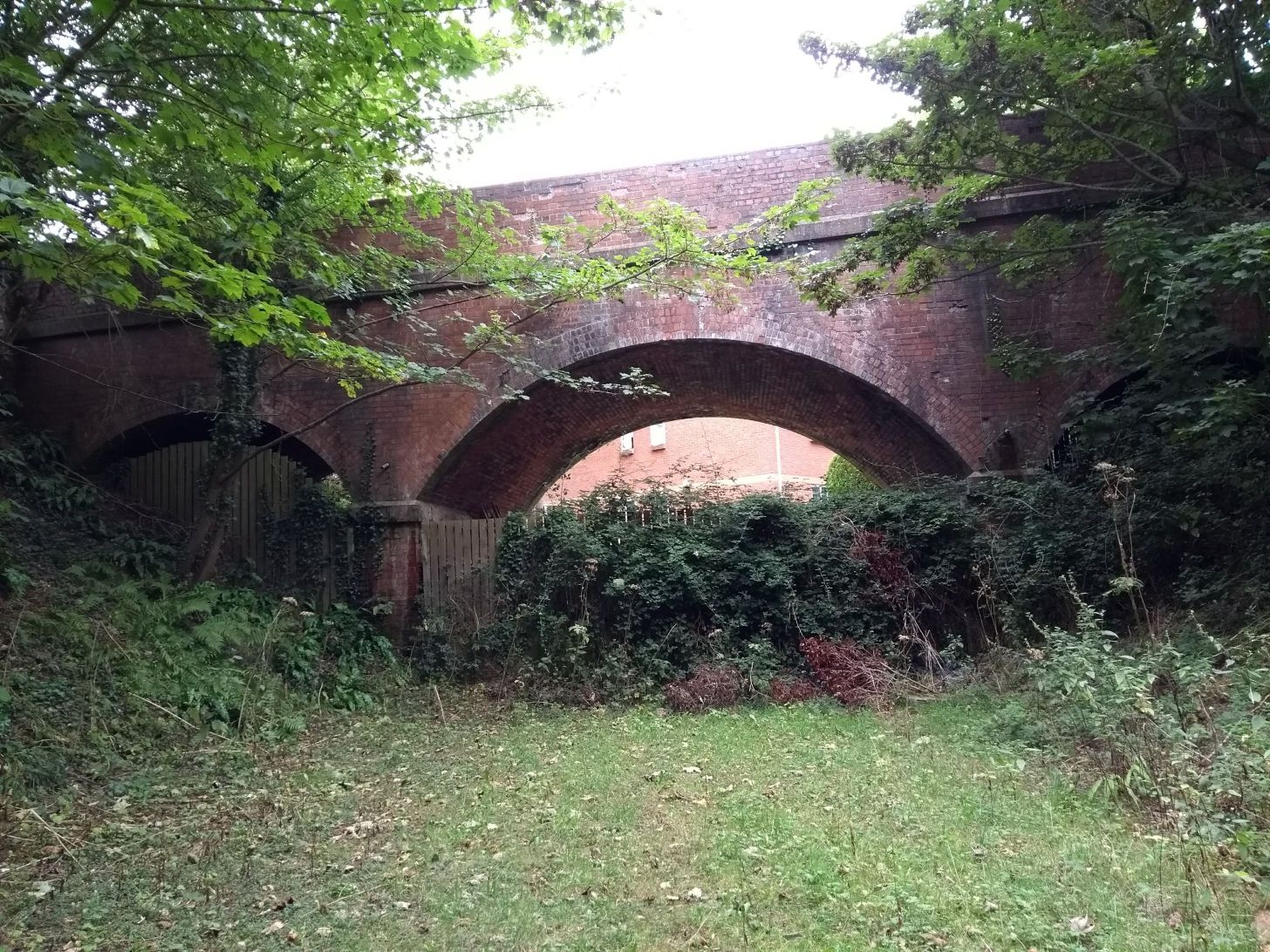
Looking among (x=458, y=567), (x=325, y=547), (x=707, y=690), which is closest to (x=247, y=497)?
(x=325, y=547)

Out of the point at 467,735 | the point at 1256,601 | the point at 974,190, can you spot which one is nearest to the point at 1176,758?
the point at 1256,601

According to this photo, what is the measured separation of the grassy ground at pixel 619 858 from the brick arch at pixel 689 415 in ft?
17.0

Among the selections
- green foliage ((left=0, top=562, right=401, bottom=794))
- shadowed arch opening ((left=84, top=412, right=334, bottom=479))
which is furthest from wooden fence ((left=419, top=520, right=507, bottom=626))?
shadowed arch opening ((left=84, top=412, right=334, bottom=479))

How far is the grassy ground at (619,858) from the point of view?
135 inches

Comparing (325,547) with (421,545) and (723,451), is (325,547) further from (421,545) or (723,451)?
(723,451)

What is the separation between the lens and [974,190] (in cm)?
876

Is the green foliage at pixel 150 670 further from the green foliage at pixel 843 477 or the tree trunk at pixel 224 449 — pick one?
the green foliage at pixel 843 477

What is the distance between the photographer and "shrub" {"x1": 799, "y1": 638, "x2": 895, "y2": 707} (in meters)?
8.52

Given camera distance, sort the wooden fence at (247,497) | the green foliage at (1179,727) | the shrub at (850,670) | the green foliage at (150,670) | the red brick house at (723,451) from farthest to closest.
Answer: the red brick house at (723,451)
the wooden fence at (247,497)
the shrub at (850,670)
the green foliage at (150,670)
the green foliage at (1179,727)

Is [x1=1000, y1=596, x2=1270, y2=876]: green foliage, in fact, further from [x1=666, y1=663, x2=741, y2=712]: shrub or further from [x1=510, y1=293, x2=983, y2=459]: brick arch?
[x1=510, y1=293, x2=983, y2=459]: brick arch

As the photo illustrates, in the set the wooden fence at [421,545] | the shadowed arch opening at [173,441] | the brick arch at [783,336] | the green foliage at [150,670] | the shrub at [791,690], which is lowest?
the shrub at [791,690]

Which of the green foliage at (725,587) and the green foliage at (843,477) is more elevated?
the green foliage at (843,477)

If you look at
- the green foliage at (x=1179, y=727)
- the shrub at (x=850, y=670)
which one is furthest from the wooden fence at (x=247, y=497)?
the green foliage at (x=1179, y=727)

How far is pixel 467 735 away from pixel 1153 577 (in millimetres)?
6683
